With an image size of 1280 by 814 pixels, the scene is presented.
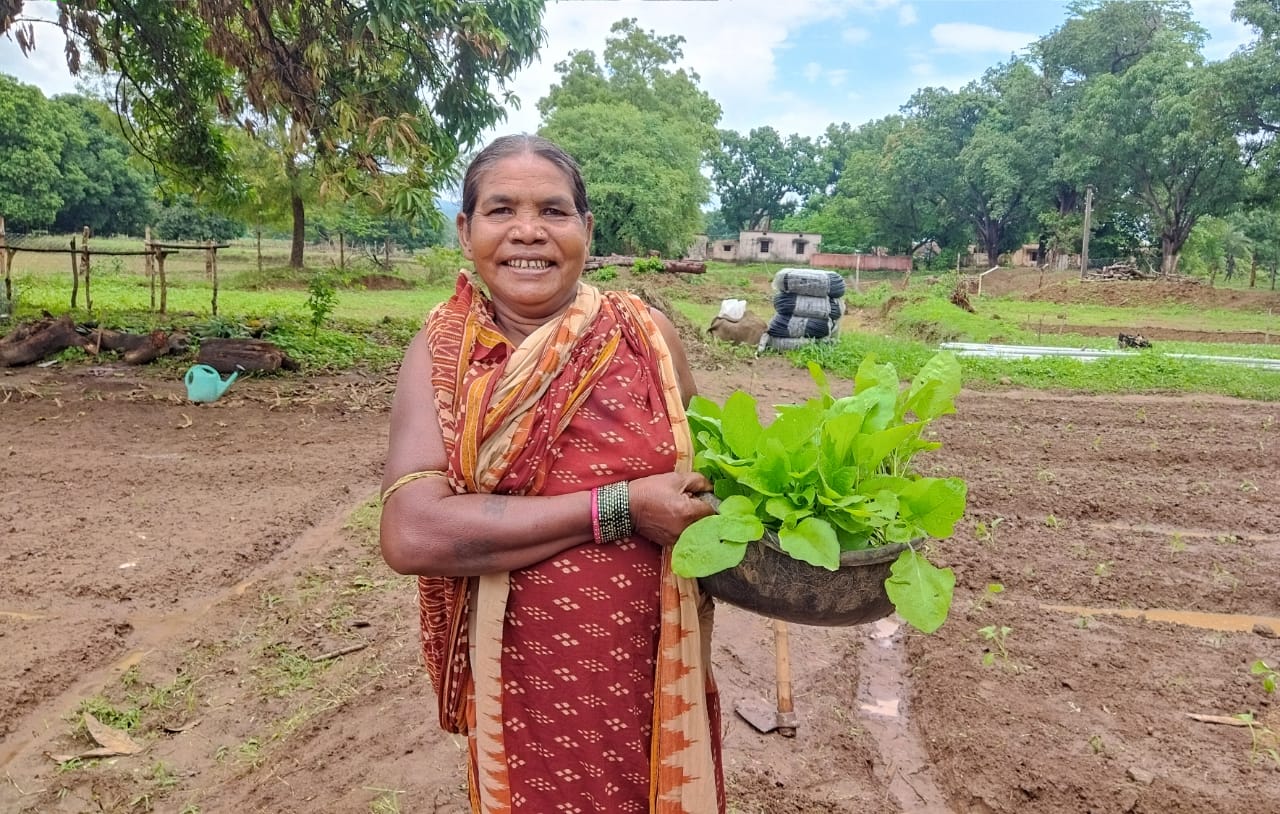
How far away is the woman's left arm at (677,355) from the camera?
1454 millimetres

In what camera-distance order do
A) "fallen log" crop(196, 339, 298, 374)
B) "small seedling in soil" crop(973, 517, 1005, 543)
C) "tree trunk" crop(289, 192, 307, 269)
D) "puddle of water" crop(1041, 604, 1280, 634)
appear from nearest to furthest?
"puddle of water" crop(1041, 604, 1280, 634) → "small seedling in soil" crop(973, 517, 1005, 543) → "fallen log" crop(196, 339, 298, 374) → "tree trunk" crop(289, 192, 307, 269)

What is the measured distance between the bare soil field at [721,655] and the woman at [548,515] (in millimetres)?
1194

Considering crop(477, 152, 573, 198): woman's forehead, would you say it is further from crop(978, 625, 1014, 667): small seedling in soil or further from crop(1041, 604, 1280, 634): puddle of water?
crop(1041, 604, 1280, 634): puddle of water

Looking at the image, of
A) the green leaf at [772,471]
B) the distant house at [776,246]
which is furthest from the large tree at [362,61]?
the distant house at [776,246]

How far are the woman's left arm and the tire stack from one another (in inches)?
419

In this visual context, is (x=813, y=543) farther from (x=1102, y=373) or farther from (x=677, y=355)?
(x=1102, y=373)

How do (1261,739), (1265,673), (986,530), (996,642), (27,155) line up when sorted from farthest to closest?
1. (27,155)
2. (986,530)
3. (996,642)
4. (1265,673)
5. (1261,739)

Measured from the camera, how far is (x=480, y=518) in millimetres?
1174

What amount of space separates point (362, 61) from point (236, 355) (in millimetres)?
3225

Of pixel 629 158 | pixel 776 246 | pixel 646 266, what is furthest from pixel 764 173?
pixel 646 266

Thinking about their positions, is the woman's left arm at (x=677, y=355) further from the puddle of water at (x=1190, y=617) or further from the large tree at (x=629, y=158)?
the large tree at (x=629, y=158)

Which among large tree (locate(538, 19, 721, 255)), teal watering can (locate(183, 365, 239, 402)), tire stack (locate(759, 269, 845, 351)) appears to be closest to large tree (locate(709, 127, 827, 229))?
large tree (locate(538, 19, 721, 255))

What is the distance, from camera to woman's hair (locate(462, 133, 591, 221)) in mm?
1351

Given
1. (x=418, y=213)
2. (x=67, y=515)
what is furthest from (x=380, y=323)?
(x=67, y=515)
